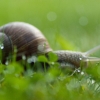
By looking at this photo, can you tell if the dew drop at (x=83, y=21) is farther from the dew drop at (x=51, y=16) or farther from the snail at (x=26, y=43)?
the snail at (x=26, y=43)

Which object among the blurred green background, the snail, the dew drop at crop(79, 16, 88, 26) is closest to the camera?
the snail

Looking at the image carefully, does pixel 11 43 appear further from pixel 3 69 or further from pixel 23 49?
pixel 3 69

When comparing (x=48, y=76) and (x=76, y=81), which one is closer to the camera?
(x=48, y=76)

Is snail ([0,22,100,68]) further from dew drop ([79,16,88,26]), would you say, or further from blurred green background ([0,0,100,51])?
dew drop ([79,16,88,26])

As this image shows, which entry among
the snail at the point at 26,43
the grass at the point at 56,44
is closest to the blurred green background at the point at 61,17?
the grass at the point at 56,44

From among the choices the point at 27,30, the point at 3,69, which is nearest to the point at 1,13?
the point at 27,30

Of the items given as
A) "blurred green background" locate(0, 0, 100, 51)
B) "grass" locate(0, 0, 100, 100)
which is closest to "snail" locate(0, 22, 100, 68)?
"grass" locate(0, 0, 100, 100)
